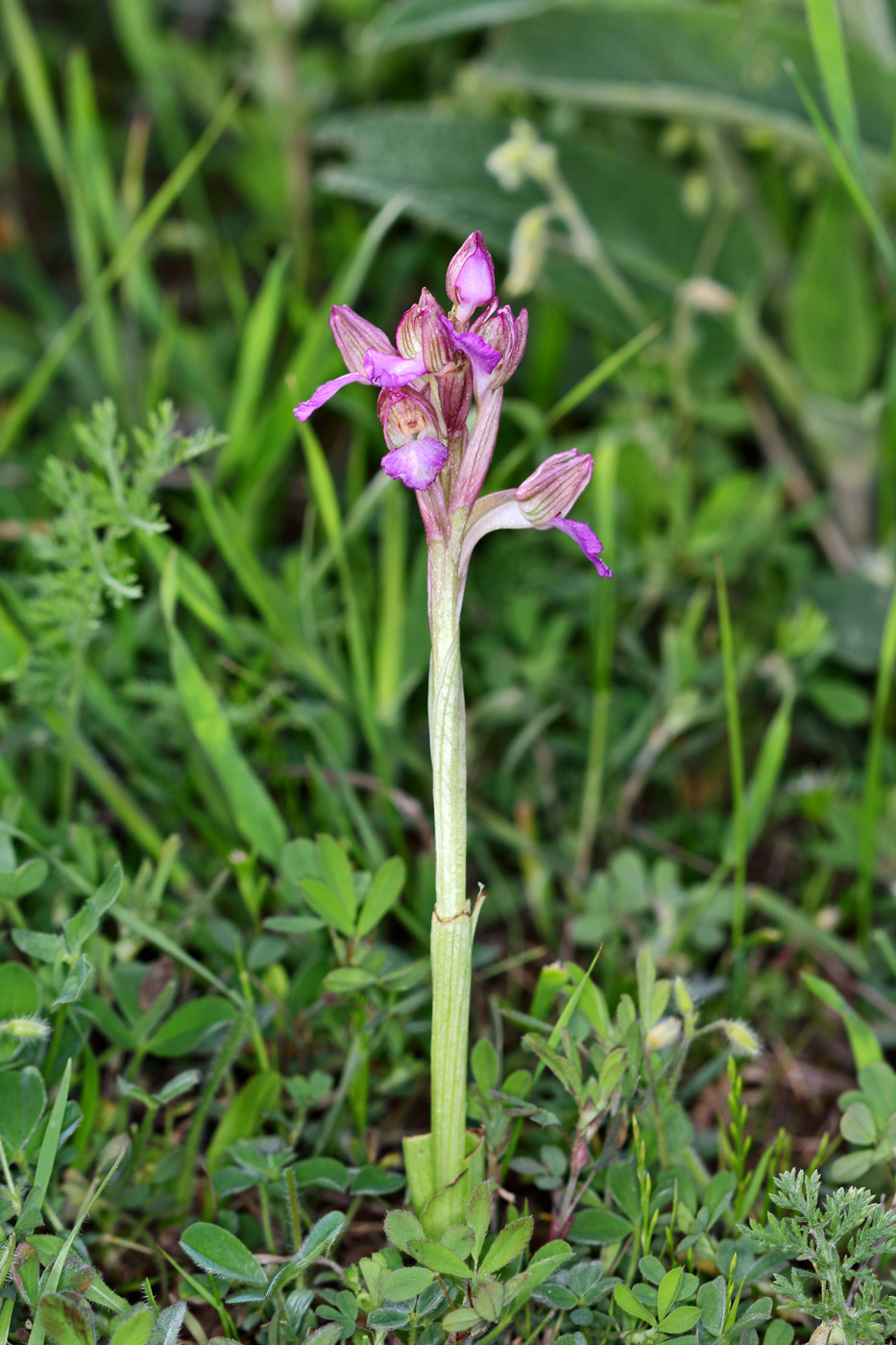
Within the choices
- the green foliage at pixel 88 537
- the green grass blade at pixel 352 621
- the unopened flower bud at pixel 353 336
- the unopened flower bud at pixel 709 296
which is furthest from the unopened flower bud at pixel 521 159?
the unopened flower bud at pixel 353 336

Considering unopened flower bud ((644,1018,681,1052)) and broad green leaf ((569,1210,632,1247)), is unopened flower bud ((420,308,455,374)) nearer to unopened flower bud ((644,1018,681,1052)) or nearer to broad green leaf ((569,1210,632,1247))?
unopened flower bud ((644,1018,681,1052))

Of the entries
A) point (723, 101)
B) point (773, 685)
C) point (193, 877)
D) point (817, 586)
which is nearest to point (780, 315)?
point (723, 101)

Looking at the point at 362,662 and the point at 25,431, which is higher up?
the point at 25,431

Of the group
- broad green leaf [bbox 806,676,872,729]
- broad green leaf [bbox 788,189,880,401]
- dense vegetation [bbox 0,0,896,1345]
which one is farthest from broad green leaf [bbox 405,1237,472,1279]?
broad green leaf [bbox 788,189,880,401]

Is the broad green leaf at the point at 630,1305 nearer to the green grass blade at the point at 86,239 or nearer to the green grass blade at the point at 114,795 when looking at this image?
the green grass blade at the point at 114,795

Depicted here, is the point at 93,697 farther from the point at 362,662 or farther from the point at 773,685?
the point at 773,685

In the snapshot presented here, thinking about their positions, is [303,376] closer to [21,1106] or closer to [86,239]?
[86,239]
